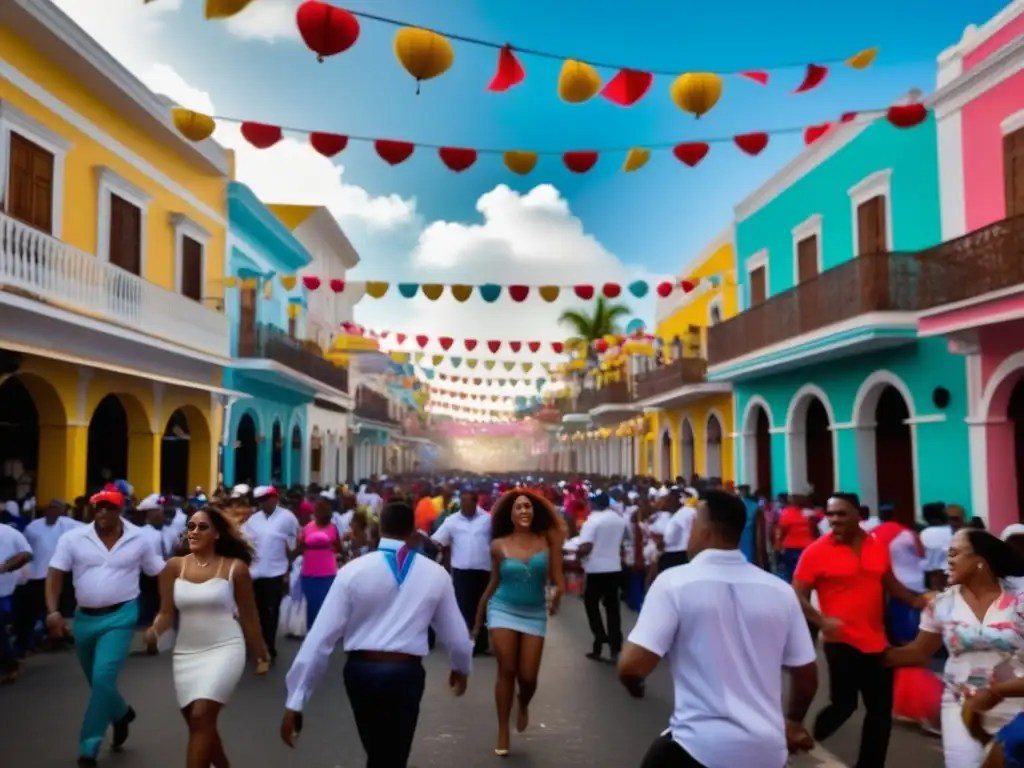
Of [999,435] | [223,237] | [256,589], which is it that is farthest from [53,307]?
[999,435]

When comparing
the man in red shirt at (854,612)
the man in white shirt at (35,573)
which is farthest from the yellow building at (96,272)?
the man in red shirt at (854,612)

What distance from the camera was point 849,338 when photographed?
14.1m

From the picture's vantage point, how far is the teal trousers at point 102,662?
17.8ft

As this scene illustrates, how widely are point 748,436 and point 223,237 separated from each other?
1258 centimetres

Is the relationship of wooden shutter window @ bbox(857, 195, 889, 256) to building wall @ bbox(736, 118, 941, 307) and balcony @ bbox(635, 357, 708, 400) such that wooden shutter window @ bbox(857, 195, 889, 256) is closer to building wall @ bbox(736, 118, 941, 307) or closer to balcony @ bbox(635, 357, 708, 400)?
building wall @ bbox(736, 118, 941, 307)

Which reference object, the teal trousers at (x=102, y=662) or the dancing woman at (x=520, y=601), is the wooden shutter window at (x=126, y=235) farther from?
the dancing woman at (x=520, y=601)

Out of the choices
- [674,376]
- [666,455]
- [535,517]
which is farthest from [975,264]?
[666,455]

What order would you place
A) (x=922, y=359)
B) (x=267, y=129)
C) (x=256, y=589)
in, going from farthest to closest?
(x=922, y=359)
(x=267, y=129)
(x=256, y=589)

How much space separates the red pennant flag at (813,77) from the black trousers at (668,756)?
7.69 m

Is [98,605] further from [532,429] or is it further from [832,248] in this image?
[532,429]

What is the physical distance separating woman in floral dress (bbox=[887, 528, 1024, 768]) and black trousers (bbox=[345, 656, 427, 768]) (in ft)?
7.64

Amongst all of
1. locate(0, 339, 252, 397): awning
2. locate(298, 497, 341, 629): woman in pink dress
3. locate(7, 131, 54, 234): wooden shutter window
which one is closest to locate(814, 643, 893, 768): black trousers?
locate(298, 497, 341, 629): woman in pink dress

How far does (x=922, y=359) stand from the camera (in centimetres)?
1416

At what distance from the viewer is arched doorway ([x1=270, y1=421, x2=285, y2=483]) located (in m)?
25.8
